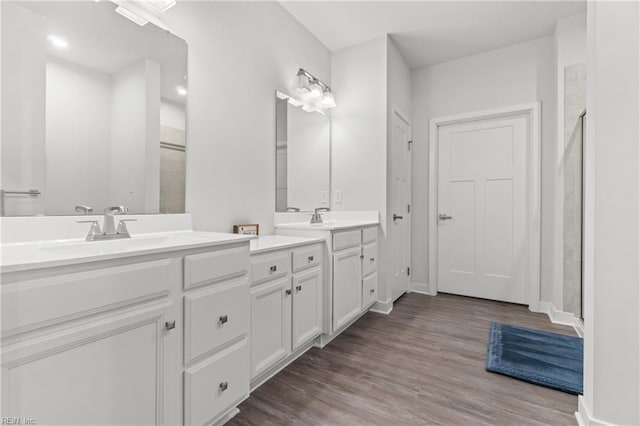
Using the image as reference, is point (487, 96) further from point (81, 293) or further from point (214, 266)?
point (81, 293)

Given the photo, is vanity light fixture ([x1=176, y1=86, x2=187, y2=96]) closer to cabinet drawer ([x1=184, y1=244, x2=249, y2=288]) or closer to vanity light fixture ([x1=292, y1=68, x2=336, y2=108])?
cabinet drawer ([x1=184, y1=244, x2=249, y2=288])

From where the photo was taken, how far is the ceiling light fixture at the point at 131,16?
4.75 feet

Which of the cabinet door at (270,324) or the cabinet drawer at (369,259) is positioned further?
the cabinet drawer at (369,259)

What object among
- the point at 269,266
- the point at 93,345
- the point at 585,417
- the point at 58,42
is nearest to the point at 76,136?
the point at 58,42

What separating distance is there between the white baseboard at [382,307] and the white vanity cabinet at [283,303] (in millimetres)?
1042

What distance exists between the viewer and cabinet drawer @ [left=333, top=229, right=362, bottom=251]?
87.1 inches

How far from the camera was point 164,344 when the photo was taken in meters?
1.07

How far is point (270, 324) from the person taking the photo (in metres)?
1.67

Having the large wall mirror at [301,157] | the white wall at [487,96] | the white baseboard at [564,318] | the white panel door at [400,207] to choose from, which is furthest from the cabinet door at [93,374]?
the white wall at [487,96]

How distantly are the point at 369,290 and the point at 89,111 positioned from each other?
233 cm

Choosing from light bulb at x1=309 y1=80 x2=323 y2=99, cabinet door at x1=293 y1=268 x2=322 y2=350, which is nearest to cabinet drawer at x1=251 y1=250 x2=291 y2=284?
cabinet door at x1=293 y1=268 x2=322 y2=350

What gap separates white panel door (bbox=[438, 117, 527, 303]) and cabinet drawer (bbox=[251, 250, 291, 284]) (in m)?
2.48

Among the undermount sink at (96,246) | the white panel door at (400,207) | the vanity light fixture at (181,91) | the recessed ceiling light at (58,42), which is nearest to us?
the undermount sink at (96,246)

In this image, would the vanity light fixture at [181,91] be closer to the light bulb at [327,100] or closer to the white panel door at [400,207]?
the light bulb at [327,100]
